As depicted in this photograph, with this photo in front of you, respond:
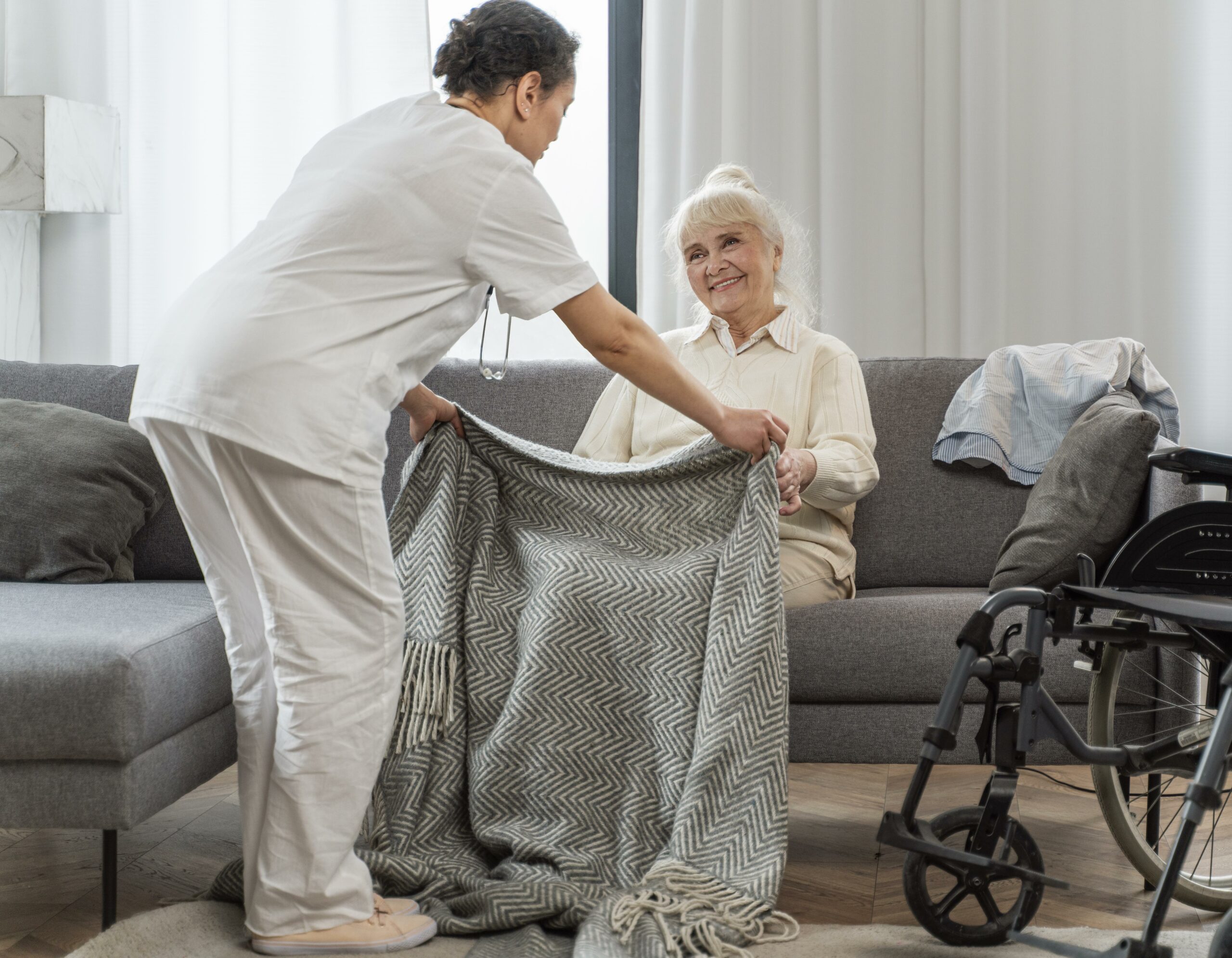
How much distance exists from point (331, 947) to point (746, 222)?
151 centimetres

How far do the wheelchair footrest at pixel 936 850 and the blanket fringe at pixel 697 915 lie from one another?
270mm

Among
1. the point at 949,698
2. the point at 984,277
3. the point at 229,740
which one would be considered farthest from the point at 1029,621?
the point at 984,277

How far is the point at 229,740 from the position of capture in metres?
1.89

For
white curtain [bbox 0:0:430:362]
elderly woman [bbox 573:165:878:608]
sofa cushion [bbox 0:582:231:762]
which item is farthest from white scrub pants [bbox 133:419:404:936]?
white curtain [bbox 0:0:430:362]

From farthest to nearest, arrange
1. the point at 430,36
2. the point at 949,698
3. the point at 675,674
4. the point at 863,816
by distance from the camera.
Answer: the point at 430,36, the point at 863,816, the point at 675,674, the point at 949,698

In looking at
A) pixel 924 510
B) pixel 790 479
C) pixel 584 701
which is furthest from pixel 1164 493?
pixel 584 701

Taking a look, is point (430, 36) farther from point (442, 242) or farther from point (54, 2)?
point (442, 242)

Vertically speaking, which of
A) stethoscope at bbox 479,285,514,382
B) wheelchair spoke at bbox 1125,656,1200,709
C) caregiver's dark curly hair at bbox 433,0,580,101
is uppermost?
caregiver's dark curly hair at bbox 433,0,580,101

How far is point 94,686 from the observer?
1.56m

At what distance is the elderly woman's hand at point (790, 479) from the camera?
1.86 meters

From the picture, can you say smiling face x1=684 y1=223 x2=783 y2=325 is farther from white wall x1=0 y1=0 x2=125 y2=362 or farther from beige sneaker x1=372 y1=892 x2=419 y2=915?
white wall x1=0 y1=0 x2=125 y2=362

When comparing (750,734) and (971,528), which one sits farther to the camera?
(971,528)

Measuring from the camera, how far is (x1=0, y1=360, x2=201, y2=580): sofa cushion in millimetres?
2436

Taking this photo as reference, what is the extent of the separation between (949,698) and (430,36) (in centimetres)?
256
